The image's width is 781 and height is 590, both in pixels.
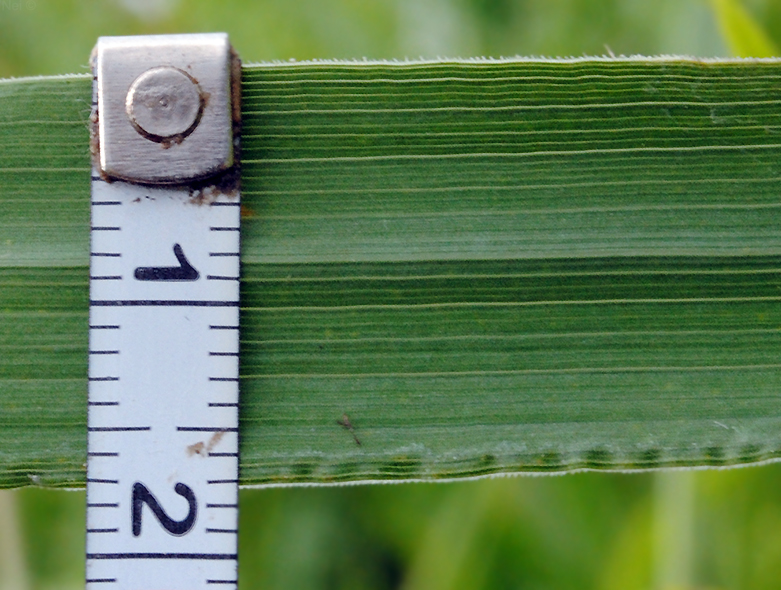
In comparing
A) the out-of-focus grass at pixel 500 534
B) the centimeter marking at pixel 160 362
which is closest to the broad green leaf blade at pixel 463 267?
the centimeter marking at pixel 160 362

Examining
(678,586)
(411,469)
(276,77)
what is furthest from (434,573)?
(276,77)

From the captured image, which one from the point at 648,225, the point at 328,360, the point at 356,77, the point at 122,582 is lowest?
the point at 122,582

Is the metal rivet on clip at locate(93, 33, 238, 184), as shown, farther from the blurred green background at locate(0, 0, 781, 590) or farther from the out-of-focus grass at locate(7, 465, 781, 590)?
the out-of-focus grass at locate(7, 465, 781, 590)

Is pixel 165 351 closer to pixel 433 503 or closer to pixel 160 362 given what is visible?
pixel 160 362

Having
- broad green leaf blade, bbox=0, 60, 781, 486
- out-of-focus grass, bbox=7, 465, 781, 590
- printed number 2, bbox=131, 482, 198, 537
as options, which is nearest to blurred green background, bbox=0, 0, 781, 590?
out-of-focus grass, bbox=7, 465, 781, 590

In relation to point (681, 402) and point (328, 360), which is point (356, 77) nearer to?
point (328, 360)

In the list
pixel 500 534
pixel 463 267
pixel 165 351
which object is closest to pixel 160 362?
pixel 165 351

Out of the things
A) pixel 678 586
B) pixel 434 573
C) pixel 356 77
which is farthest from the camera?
pixel 434 573
